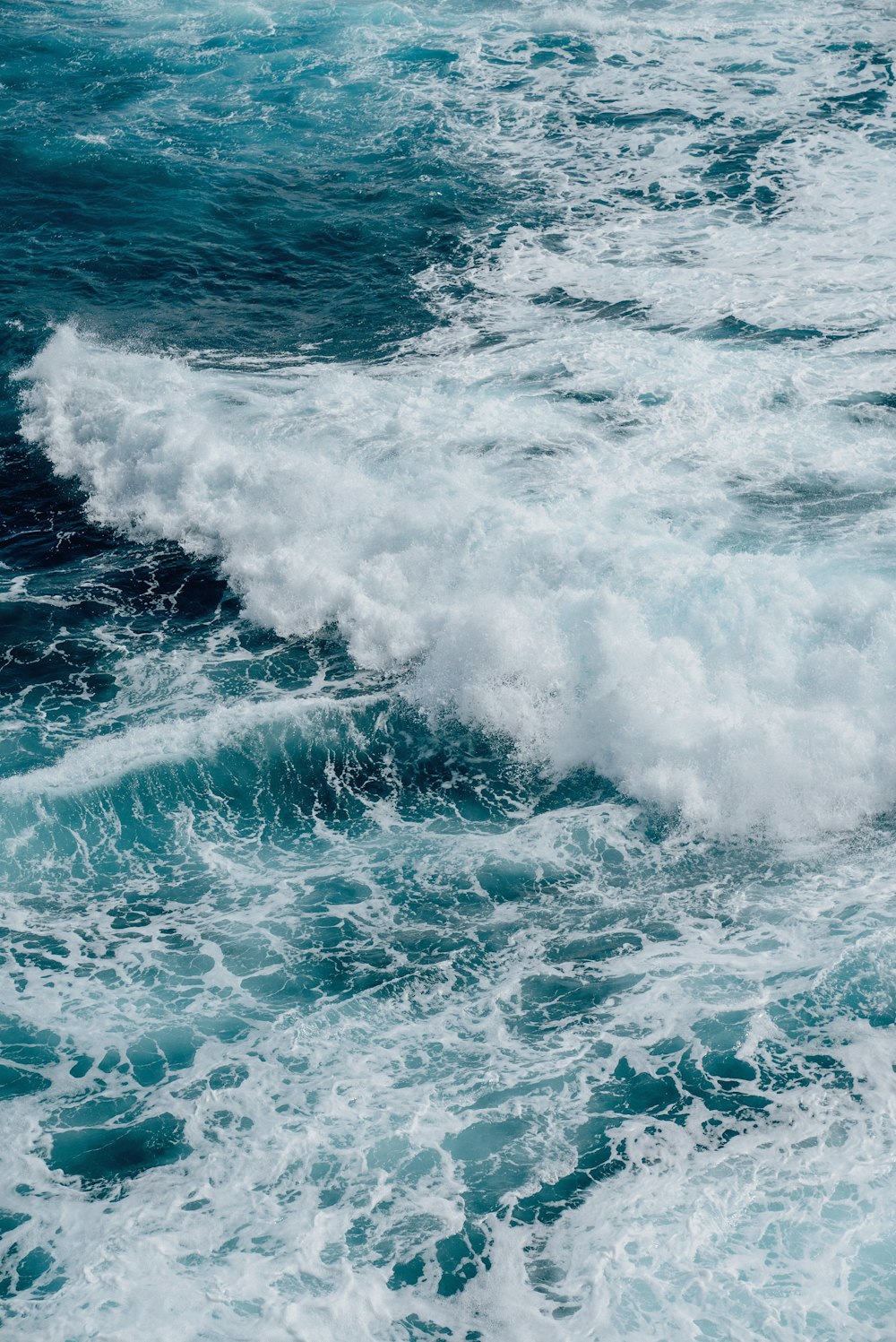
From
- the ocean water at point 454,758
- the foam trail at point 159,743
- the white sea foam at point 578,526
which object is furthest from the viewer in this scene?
the white sea foam at point 578,526

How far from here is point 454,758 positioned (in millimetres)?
13461

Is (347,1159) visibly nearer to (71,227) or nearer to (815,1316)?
(815,1316)

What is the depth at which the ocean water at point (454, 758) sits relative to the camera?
8.70m

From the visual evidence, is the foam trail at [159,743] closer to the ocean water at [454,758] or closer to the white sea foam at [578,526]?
the ocean water at [454,758]

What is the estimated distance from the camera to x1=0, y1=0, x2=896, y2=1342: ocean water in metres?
8.70

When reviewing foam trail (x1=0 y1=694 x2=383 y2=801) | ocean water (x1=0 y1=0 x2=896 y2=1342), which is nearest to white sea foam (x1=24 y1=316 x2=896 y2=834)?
ocean water (x1=0 y1=0 x2=896 y2=1342)

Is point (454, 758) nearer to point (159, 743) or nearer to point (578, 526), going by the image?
point (159, 743)

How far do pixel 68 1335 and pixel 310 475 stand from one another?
1209 cm

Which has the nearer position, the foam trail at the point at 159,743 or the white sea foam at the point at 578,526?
the foam trail at the point at 159,743

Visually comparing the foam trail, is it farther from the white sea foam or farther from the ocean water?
the white sea foam

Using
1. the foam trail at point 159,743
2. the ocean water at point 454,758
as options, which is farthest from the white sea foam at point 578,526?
the foam trail at point 159,743

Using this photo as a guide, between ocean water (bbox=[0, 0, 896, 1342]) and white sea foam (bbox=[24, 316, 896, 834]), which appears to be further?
white sea foam (bbox=[24, 316, 896, 834])

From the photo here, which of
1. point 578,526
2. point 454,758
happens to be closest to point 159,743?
point 454,758

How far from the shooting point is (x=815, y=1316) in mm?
8031
